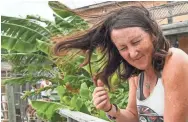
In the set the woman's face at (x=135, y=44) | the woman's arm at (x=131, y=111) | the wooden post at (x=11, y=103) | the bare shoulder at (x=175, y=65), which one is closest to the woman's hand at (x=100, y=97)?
the woman's arm at (x=131, y=111)

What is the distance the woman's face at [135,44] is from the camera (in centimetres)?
160

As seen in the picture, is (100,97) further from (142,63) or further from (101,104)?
(142,63)

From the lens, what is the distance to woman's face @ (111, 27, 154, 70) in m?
1.60

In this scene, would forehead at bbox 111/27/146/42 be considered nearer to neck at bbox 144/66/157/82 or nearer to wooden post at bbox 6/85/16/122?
neck at bbox 144/66/157/82

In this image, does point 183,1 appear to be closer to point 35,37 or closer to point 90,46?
point 35,37

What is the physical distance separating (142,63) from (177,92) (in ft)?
0.75

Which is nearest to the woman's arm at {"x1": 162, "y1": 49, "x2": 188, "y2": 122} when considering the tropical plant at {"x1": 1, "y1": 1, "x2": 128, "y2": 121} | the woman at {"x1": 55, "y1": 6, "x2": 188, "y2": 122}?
the woman at {"x1": 55, "y1": 6, "x2": 188, "y2": 122}

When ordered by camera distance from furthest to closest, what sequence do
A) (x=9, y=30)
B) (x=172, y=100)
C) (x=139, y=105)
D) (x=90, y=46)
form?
(x=9, y=30), (x=90, y=46), (x=139, y=105), (x=172, y=100)

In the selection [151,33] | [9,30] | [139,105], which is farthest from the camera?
[9,30]

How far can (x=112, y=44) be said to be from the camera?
72.5 inches

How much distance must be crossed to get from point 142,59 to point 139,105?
0.27 metres

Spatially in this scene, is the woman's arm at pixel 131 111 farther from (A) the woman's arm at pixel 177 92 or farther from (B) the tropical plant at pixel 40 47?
(B) the tropical plant at pixel 40 47

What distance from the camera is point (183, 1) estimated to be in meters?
6.84

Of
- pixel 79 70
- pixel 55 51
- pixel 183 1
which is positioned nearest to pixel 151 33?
pixel 55 51
